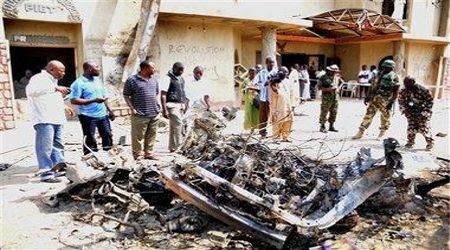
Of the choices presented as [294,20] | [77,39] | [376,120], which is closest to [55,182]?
[77,39]

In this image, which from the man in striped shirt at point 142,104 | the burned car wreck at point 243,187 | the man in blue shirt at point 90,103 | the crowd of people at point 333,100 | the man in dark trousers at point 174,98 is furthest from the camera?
the crowd of people at point 333,100

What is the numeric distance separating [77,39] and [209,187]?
7.77 meters

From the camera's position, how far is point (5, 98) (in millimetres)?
8859

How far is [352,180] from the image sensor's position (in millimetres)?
3516

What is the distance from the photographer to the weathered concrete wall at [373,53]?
62.0 feet

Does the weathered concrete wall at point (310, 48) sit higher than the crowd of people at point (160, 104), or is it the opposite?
the weathered concrete wall at point (310, 48)

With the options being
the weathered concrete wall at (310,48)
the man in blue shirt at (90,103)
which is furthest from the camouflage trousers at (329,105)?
the weathered concrete wall at (310,48)

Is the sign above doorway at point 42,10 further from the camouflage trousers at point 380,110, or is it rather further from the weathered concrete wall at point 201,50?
the camouflage trousers at point 380,110

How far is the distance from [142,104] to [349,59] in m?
16.0

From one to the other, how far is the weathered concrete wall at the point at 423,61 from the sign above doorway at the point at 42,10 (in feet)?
47.2

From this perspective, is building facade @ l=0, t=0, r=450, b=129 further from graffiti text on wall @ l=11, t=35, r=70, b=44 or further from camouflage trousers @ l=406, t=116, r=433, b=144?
camouflage trousers @ l=406, t=116, r=433, b=144

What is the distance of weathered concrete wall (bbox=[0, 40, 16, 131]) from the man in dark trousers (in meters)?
4.67

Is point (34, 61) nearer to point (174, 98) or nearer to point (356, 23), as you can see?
point (174, 98)

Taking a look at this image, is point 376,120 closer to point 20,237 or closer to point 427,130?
point 427,130
